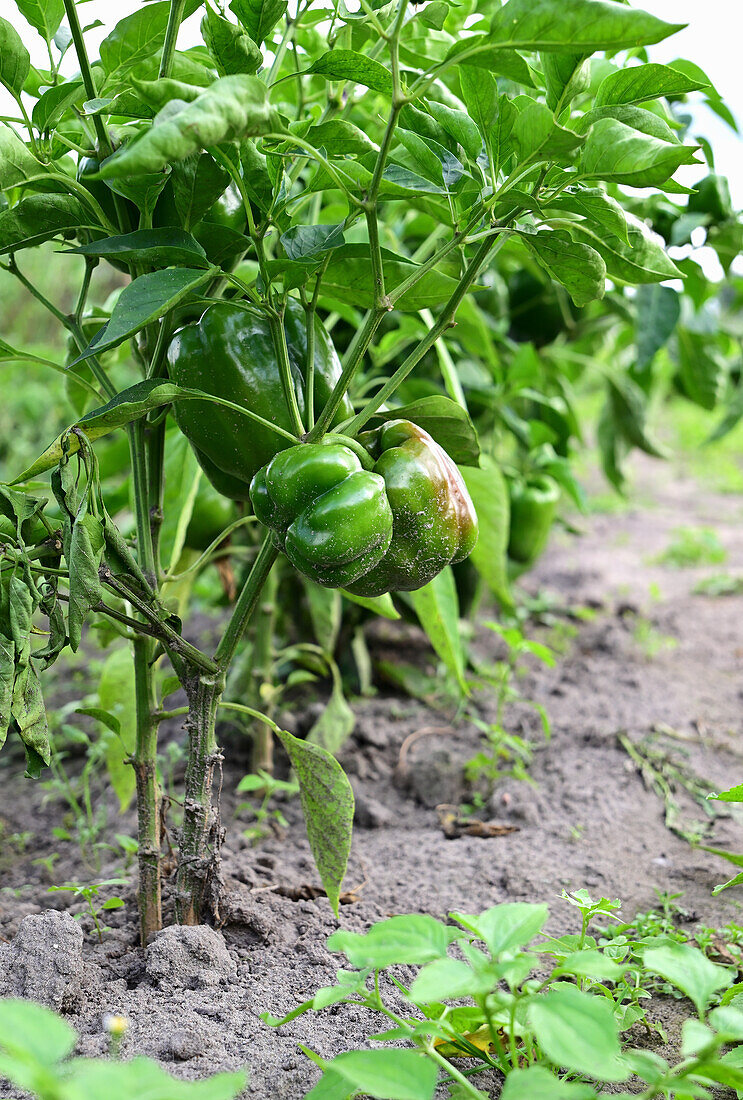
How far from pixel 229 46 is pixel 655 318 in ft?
3.52

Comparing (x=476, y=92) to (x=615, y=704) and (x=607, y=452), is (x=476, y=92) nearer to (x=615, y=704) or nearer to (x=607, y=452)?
(x=615, y=704)

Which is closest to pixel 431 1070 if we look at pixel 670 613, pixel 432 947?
pixel 432 947

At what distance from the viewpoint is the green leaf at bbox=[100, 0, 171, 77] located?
2.57 feet

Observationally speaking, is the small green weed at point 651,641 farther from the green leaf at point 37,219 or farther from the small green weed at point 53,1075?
the small green weed at point 53,1075

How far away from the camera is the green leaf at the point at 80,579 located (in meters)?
0.68

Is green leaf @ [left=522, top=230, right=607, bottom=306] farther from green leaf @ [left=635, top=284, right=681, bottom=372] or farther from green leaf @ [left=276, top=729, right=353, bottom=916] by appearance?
green leaf @ [left=635, top=284, right=681, bottom=372]

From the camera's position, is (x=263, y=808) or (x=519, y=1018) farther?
(x=263, y=808)

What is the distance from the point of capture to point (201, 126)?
1.77ft

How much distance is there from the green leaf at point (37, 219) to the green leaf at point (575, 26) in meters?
0.38

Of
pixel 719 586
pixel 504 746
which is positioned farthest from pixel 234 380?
pixel 719 586

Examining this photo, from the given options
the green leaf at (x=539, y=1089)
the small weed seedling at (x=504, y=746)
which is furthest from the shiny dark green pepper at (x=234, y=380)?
the small weed seedling at (x=504, y=746)

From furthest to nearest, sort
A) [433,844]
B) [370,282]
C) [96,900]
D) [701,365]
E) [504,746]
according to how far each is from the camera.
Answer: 1. [701,365]
2. [504,746]
3. [433,844]
4. [96,900]
5. [370,282]

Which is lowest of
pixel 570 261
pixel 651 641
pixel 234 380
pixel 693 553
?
pixel 693 553

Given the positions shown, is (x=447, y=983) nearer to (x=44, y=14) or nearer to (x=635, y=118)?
(x=635, y=118)
